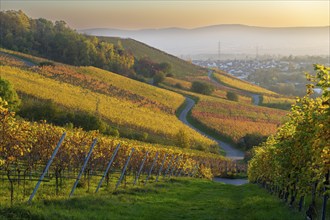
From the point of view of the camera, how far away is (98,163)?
29406mm

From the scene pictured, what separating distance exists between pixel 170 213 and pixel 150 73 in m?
174

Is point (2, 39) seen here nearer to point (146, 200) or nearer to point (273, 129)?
point (273, 129)

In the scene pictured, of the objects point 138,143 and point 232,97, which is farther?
point 232,97

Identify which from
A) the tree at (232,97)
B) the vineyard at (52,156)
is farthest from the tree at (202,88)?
the vineyard at (52,156)

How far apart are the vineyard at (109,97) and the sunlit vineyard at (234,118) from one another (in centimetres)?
873

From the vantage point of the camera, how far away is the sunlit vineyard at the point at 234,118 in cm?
10362

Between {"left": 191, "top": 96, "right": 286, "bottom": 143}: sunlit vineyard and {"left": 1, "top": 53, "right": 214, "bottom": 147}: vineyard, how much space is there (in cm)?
873

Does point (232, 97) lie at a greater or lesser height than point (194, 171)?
greater

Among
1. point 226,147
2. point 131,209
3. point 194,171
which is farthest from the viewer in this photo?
point 226,147

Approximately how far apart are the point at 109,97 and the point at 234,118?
115ft

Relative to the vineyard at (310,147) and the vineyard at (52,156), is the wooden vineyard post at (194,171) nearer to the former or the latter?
the vineyard at (52,156)

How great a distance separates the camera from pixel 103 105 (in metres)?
91.2

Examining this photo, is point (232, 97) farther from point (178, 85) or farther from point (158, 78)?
point (158, 78)

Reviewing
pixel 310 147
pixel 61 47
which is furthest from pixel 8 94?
pixel 61 47
